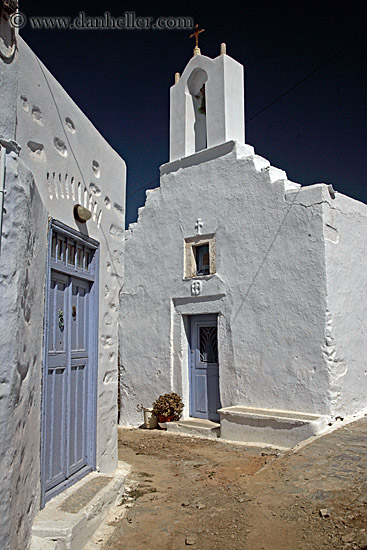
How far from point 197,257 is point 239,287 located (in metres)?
1.19

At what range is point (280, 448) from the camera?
22.3 feet

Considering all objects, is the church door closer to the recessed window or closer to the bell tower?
the recessed window

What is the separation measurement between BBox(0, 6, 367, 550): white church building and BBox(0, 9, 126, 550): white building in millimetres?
A: 16

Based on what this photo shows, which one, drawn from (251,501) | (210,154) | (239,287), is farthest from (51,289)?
(210,154)

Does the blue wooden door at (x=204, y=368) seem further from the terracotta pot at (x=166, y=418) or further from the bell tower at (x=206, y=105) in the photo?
the bell tower at (x=206, y=105)

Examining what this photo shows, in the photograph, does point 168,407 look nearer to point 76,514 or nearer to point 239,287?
point 239,287

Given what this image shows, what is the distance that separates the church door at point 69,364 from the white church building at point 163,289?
2cm

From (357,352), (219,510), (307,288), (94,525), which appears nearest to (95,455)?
(94,525)

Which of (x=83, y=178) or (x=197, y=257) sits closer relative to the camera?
(x=83, y=178)

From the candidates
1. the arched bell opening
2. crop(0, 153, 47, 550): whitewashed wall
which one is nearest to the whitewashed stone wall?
the arched bell opening

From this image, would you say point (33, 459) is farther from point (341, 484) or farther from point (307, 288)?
point (307, 288)

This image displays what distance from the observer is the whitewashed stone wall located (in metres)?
7.25

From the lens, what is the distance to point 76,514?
129 inches

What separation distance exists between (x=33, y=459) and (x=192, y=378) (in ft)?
19.4
